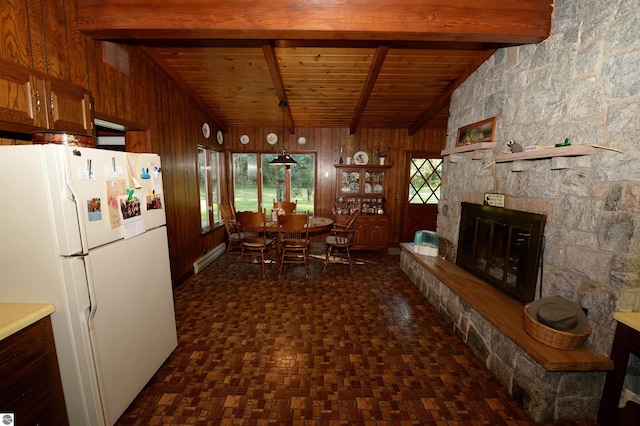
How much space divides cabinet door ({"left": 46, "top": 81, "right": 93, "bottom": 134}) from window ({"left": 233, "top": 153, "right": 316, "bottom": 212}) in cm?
350

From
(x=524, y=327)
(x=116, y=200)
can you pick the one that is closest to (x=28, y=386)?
(x=116, y=200)

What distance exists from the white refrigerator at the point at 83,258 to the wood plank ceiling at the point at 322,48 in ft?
3.96

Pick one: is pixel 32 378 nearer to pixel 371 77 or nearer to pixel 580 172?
pixel 580 172

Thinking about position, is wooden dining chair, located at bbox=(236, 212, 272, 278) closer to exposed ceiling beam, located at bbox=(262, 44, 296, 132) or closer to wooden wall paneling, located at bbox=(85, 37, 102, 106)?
exposed ceiling beam, located at bbox=(262, 44, 296, 132)

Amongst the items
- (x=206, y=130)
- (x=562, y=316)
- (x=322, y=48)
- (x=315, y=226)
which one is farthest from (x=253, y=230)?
(x=562, y=316)

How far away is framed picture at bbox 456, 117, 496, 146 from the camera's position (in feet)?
8.41

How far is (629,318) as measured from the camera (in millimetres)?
1463

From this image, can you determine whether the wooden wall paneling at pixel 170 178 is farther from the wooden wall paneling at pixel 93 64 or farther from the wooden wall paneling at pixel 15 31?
the wooden wall paneling at pixel 15 31

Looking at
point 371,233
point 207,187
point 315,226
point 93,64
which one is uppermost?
point 93,64

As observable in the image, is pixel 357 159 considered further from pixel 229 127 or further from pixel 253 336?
pixel 253 336

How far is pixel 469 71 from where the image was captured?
10.0 ft

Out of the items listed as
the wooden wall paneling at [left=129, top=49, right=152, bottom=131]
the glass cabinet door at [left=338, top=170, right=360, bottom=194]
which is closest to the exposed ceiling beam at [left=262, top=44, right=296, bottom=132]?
the wooden wall paneling at [left=129, top=49, right=152, bottom=131]

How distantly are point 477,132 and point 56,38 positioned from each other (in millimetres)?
3528

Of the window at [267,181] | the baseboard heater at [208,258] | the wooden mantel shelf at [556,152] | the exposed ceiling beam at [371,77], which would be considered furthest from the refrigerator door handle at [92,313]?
the window at [267,181]
